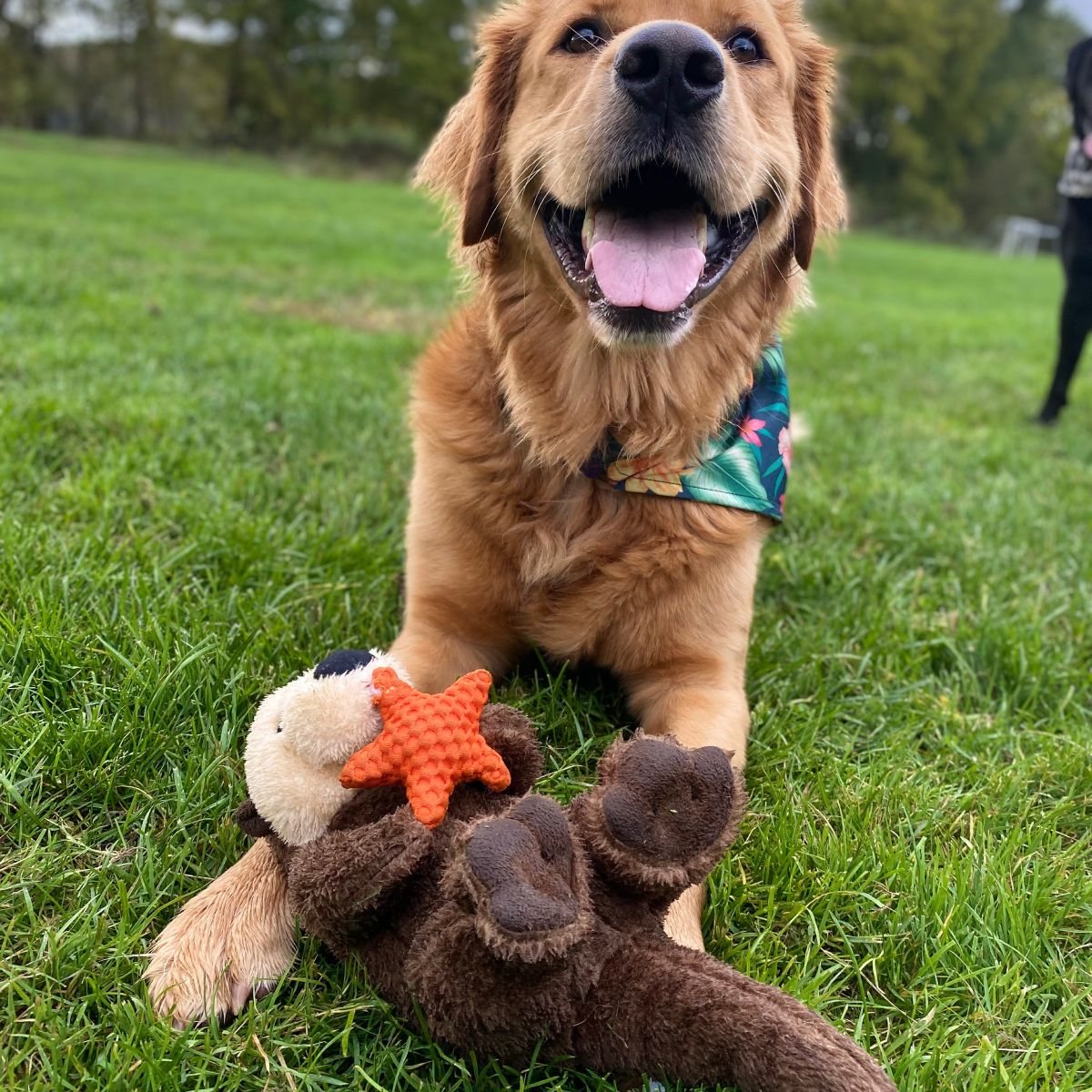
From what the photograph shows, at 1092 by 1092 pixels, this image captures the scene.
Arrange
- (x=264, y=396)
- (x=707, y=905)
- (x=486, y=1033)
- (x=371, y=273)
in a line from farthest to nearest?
(x=371, y=273)
(x=264, y=396)
(x=707, y=905)
(x=486, y=1033)

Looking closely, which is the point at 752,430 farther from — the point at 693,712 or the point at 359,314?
the point at 359,314

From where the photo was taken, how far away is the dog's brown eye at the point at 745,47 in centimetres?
243

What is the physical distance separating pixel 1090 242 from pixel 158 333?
5.46m

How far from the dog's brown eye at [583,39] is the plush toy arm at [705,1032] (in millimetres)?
2121

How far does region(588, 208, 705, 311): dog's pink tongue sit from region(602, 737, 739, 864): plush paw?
1.17m

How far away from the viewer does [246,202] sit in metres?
16.4

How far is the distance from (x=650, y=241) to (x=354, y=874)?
1.60 metres

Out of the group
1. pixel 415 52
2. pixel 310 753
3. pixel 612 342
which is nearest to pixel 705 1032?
pixel 310 753

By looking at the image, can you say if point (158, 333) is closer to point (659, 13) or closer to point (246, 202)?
point (659, 13)

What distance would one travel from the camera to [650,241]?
7.34 feet

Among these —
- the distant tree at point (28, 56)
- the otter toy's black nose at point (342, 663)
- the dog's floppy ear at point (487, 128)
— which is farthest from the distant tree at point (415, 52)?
the otter toy's black nose at point (342, 663)

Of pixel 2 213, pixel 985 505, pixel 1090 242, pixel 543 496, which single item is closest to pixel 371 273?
pixel 2 213

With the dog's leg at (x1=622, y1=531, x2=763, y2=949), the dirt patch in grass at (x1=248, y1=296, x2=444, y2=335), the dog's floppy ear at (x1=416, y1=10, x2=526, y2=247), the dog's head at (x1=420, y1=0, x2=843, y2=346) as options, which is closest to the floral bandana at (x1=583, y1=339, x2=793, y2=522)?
the dog's leg at (x1=622, y1=531, x2=763, y2=949)

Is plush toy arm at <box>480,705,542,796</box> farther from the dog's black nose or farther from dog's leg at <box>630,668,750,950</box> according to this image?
the dog's black nose
